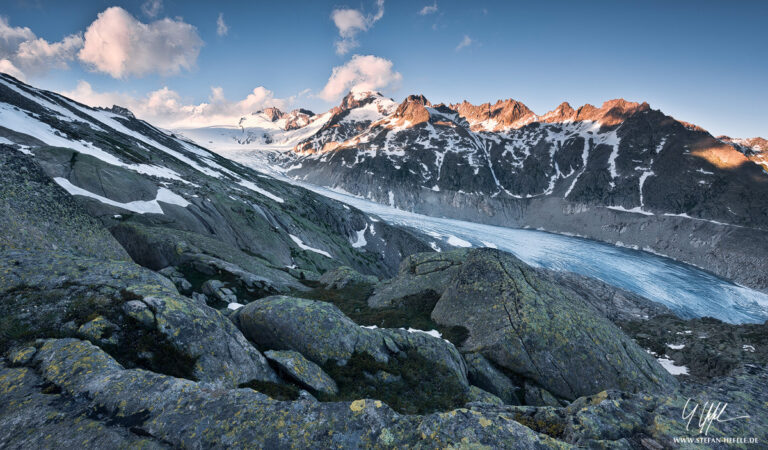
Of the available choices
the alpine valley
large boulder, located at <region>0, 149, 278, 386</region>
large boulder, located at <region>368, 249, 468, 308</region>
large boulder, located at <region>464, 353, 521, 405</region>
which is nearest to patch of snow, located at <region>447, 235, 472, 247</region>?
the alpine valley

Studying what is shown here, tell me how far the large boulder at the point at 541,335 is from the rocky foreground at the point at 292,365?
0.08 meters

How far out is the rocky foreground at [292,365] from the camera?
18.0ft

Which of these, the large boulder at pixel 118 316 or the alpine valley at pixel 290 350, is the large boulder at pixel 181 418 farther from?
the large boulder at pixel 118 316

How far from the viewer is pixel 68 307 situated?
7.89 meters

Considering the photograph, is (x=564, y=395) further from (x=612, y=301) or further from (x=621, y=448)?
(x=612, y=301)

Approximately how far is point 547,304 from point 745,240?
635 ft

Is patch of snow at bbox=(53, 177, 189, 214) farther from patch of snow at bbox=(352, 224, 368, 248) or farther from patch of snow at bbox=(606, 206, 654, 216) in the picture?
patch of snow at bbox=(606, 206, 654, 216)

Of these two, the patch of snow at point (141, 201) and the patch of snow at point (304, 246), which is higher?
the patch of snow at point (141, 201)

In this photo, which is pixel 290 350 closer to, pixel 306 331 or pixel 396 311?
pixel 306 331

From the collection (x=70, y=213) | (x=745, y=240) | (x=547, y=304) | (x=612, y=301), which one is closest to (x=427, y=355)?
(x=547, y=304)

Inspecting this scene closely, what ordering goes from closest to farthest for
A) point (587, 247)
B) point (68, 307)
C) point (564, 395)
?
point (68, 307), point (564, 395), point (587, 247)
